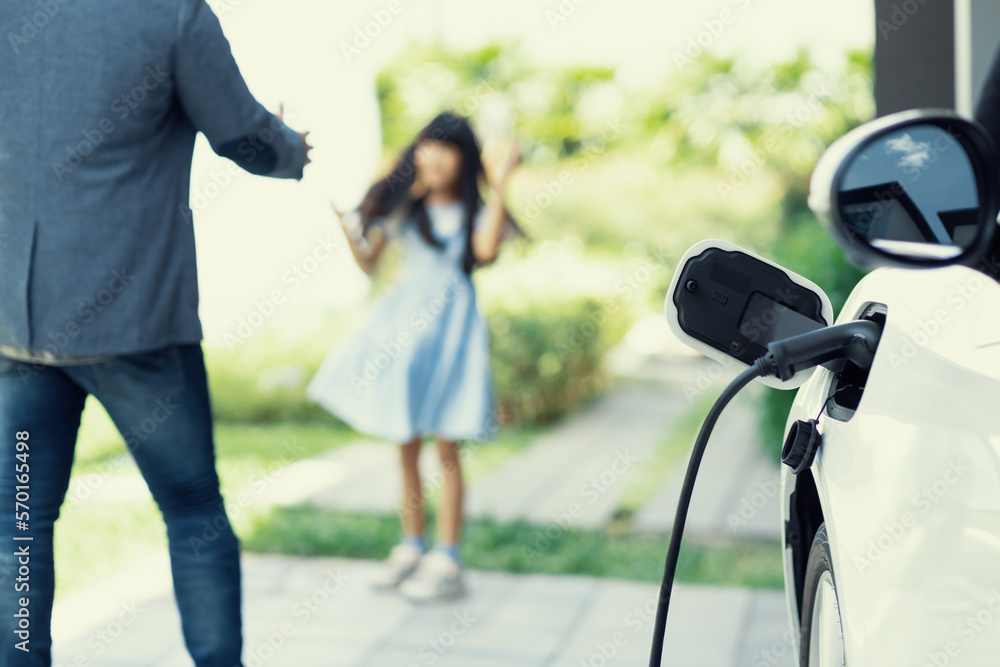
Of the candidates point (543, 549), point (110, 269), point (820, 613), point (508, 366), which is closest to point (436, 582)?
point (543, 549)

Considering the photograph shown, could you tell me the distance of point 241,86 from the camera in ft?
6.63

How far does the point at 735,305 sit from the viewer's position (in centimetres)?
146

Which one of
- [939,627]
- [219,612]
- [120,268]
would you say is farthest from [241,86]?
[939,627]

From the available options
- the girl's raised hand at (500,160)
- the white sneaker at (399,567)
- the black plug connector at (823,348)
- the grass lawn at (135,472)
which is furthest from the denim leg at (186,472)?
the grass lawn at (135,472)

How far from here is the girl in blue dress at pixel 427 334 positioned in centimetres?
363

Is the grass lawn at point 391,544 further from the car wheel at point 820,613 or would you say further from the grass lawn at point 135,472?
the car wheel at point 820,613

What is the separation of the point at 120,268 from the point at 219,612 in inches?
29.3

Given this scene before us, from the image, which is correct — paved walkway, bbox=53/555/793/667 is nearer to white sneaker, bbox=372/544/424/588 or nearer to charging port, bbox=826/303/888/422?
white sneaker, bbox=372/544/424/588

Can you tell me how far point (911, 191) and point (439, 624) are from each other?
2569 mm

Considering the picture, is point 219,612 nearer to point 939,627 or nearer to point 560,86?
point 939,627

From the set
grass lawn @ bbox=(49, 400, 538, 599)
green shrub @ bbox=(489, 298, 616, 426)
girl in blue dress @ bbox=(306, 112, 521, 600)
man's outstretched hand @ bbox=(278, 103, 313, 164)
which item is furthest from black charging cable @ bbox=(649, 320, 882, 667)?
green shrub @ bbox=(489, 298, 616, 426)

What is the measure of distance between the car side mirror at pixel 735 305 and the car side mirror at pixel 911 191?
13.3 inches

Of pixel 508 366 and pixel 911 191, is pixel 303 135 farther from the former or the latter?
pixel 508 366

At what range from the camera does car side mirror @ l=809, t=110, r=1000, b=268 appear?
3.47 ft
